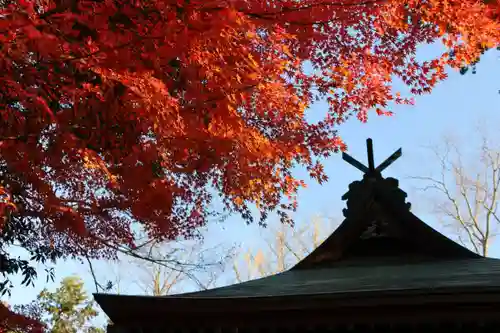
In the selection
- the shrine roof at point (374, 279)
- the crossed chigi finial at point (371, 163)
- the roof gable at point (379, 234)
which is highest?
the crossed chigi finial at point (371, 163)

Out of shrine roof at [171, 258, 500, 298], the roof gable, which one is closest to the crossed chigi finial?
the roof gable

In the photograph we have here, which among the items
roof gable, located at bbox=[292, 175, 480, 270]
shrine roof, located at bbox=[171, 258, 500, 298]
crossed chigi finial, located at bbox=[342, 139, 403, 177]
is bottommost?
shrine roof, located at bbox=[171, 258, 500, 298]

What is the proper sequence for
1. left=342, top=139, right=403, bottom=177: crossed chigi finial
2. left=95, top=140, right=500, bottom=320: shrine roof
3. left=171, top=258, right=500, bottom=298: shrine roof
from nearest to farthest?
left=171, top=258, right=500, bottom=298: shrine roof → left=95, top=140, right=500, bottom=320: shrine roof → left=342, top=139, right=403, bottom=177: crossed chigi finial

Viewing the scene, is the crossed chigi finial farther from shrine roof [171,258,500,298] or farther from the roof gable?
shrine roof [171,258,500,298]

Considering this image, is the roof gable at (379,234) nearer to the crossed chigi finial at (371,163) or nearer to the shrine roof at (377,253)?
Result: the shrine roof at (377,253)

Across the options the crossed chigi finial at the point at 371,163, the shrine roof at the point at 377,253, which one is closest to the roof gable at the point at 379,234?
the shrine roof at the point at 377,253

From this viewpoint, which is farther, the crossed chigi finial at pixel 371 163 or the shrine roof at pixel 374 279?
the crossed chigi finial at pixel 371 163

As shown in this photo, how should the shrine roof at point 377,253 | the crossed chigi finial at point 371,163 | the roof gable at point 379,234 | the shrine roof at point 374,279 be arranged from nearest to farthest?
the shrine roof at point 374,279, the shrine roof at point 377,253, the roof gable at point 379,234, the crossed chigi finial at point 371,163

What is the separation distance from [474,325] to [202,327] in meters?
2.15

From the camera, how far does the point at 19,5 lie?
3609mm

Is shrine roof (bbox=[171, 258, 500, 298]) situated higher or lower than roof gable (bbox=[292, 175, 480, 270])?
lower

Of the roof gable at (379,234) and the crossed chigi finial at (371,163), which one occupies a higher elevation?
the crossed chigi finial at (371,163)

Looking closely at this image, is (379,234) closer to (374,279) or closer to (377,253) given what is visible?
(377,253)

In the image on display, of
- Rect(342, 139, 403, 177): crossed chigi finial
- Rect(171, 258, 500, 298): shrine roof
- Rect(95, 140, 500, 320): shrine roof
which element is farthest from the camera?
Rect(342, 139, 403, 177): crossed chigi finial
